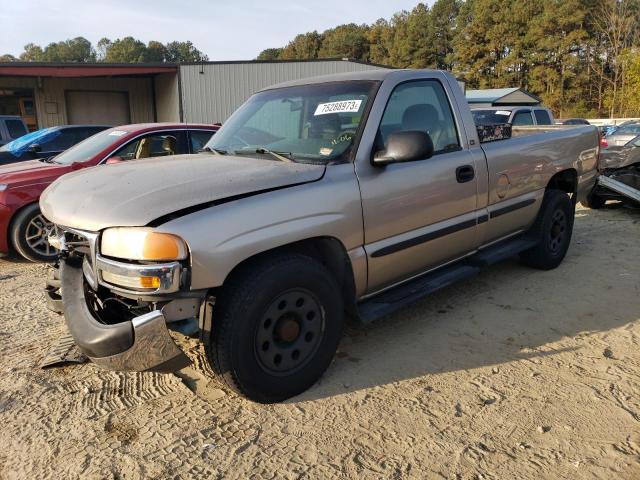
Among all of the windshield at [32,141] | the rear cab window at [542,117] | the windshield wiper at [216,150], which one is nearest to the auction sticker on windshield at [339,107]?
the windshield wiper at [216,150]

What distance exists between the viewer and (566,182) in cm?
532

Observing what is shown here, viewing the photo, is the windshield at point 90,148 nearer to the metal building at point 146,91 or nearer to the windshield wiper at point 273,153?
the windshield wiper at point 273,153

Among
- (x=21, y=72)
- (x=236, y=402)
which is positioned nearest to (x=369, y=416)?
(x=236, y=402)

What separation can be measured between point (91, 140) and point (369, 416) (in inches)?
224

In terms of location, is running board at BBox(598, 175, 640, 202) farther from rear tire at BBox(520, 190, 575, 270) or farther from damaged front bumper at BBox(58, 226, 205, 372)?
damaged front bumper at BBox(58, 226, 205, 372)

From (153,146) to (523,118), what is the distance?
28.6 ft

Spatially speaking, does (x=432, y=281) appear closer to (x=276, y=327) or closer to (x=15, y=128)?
(x=276, y=327)

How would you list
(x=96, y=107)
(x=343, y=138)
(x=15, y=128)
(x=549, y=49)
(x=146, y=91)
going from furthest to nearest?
1. (x=549, y=49)
2. (x=146, y=91)
3. (x=96, y=107)
4. (x=15, y=128)
5. (x=343, y=138)

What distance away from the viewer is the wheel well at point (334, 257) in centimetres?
295

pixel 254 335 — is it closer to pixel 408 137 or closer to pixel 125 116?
pixel 408 137

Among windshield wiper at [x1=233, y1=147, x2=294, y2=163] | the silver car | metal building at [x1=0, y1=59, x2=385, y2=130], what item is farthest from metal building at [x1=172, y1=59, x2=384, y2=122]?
windshield wiper at [x1=233, y1=147, x2=294, y2=163]

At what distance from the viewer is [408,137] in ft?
9.75

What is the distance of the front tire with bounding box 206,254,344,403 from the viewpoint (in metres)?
2.53

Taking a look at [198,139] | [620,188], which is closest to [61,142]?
[198,139]
